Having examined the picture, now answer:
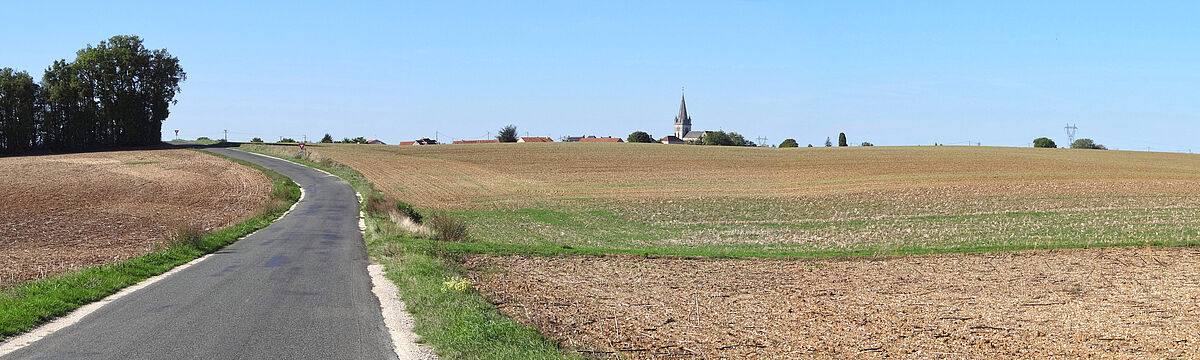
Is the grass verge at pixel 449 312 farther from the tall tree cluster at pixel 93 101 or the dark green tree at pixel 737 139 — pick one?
the dark green tree at pixel 737 139

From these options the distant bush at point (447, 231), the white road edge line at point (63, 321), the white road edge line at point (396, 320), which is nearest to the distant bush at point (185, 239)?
the white road edge line at point (63, 321)

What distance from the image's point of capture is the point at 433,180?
5869 centimetres

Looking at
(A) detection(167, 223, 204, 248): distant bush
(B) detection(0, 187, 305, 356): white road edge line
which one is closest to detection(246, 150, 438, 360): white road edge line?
(B) detection(0, 187, 305, 356): white road edge line

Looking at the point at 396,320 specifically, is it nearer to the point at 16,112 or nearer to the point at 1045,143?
the point at 16,112

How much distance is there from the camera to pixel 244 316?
1099 cm

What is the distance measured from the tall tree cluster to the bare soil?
273 feet

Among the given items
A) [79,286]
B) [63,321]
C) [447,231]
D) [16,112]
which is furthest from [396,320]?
[16,112]

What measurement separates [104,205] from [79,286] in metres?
24.0

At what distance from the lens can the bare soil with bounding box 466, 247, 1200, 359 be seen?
29.7 feet

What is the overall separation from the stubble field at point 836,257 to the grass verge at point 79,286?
5.76 metres

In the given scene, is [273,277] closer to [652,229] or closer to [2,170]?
[652,229]

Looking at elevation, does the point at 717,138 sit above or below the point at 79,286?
above

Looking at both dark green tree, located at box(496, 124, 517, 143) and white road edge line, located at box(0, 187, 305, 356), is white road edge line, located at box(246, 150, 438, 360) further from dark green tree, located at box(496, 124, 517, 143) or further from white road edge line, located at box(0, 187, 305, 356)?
dark green tree, located at box(496, 124, 517, 143)

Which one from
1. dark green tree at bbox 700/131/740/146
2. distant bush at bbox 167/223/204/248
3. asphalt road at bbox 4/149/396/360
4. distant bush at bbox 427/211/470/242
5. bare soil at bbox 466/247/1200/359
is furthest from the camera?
dark green tree at bbox 700/131/740/146
